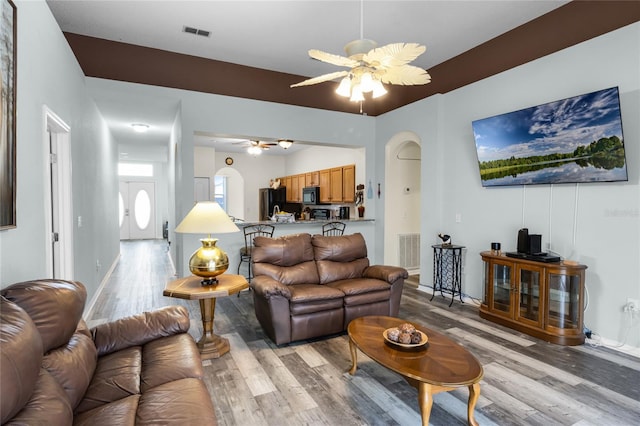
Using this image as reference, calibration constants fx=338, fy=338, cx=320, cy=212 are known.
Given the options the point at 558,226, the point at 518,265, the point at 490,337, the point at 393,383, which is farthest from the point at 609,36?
the point at 393,383

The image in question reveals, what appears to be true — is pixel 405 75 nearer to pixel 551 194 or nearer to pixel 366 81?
pixel 366 81

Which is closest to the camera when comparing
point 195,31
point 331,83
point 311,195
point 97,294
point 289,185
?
point 195,31

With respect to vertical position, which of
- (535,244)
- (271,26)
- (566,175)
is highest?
(271,26)

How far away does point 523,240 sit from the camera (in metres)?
3.58

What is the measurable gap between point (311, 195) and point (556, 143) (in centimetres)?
547

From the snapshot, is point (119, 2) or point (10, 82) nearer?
point (10, 82)

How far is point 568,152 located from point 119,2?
4.72 metres

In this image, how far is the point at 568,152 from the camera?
3.29 metres

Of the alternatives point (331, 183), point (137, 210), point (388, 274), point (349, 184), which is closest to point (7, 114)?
point (388, 274)

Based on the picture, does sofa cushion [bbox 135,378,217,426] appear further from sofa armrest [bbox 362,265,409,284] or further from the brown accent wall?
the brown accent wall

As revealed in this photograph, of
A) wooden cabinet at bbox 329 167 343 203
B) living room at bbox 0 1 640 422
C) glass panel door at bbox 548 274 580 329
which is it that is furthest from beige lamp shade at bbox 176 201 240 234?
wooden cabinet at bbox 329 167 343 203

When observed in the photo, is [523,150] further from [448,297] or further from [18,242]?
[18,242]

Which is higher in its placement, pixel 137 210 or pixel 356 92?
pixel 356 92

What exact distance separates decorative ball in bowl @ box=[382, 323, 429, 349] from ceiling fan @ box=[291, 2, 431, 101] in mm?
1830
